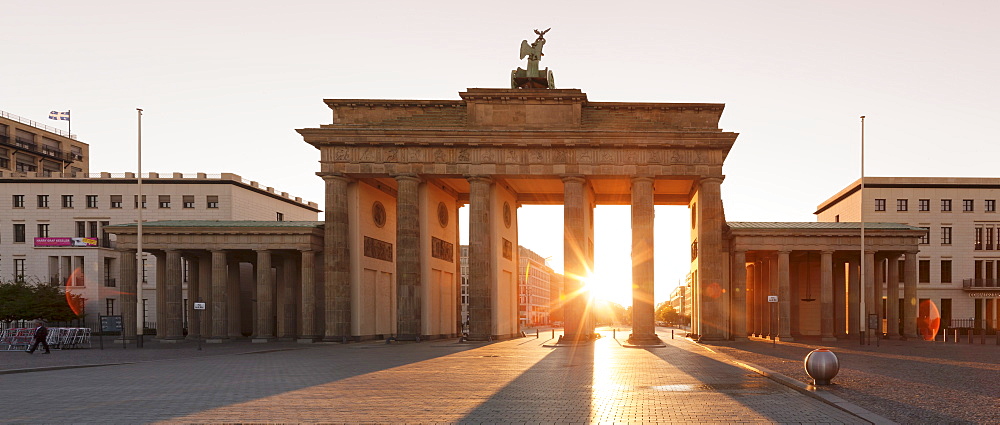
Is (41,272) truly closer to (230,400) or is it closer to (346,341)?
(346,341)

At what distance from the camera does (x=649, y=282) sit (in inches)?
2010

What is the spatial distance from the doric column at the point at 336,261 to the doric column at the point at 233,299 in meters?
8.86

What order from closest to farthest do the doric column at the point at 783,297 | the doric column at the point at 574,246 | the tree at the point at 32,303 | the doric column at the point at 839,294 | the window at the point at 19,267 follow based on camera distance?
the doric column at the point at 574,246 → the doric column at the point at 783,297 → the doric column at the point at 839,294 → the tree at the point at 32,303 → the window at the point at 19,267

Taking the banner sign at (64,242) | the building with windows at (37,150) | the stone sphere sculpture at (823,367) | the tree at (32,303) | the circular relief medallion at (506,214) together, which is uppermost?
the building with windows at (37,150)

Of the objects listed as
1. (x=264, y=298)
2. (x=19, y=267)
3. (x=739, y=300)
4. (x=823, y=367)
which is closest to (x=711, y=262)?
(x=739, y=300)

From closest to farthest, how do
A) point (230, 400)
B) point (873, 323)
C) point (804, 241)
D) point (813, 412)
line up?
point (813, 412) < point (230, 400) < point (873, 323) < point (804, 241)

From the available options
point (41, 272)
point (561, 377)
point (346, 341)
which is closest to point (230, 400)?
point (561, 377)

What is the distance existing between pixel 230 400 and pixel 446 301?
43.5 m

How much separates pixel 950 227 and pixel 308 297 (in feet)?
200

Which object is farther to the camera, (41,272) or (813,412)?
(41,272)

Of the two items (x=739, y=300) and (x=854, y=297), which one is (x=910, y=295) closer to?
(x=854, y=297)

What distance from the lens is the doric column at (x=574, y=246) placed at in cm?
5144

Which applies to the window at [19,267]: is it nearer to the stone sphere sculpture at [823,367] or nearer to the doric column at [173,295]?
the doric column at [173,295]

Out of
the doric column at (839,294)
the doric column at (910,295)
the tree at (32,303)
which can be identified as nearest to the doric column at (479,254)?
the doric column at (839,294)
